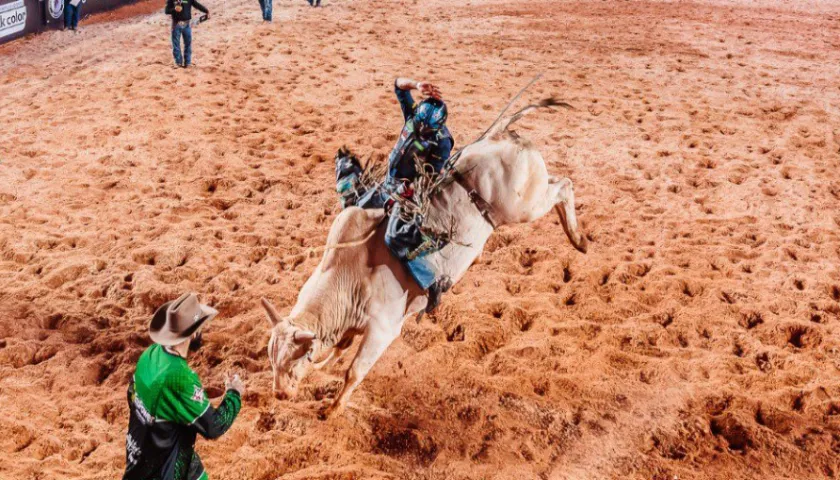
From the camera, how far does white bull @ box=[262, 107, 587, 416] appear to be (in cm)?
443

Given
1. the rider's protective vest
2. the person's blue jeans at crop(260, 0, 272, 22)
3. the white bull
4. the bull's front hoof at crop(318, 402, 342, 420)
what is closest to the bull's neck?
the white bull

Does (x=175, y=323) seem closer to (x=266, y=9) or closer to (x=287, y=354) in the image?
(x=287, y=354)

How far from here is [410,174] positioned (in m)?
5.87

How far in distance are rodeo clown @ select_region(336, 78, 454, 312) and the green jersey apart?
77.3 inches

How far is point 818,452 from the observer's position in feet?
16.0

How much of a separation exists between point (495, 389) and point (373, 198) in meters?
1.97

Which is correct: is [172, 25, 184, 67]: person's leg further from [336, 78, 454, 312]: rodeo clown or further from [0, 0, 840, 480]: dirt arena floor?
[336, 78, 454, 312]: rodeo clown

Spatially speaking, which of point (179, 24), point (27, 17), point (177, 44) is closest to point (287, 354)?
point (177, 44)

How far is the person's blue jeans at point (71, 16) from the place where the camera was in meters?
16.7

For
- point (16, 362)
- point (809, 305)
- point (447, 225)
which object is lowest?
point (16, 362)

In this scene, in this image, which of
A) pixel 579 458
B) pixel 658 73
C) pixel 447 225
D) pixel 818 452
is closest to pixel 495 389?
pixel 579 458

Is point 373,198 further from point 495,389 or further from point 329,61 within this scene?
point 329,61

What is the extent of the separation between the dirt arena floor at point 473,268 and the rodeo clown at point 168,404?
1319mm

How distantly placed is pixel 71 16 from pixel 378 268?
628 inches
